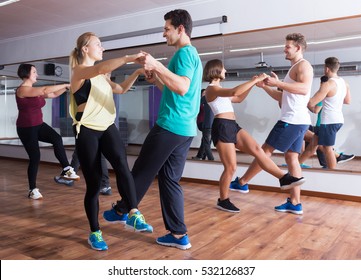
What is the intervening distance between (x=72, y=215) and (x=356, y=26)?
3649 mm

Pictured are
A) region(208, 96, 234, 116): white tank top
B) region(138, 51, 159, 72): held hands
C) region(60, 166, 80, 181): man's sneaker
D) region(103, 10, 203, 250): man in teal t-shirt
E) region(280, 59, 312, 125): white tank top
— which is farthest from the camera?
region(60, 166, 80, 181): man's sneaker

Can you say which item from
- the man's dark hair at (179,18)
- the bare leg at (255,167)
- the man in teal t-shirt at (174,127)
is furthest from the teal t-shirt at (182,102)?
the bare leg at (255,167)

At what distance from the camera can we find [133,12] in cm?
554

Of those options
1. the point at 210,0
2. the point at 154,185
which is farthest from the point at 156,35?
the point at 154,185

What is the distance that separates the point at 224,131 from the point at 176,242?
1230 mm

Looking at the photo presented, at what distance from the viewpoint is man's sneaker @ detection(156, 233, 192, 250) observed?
228cm

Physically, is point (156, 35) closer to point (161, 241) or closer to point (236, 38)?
point (236, 38)

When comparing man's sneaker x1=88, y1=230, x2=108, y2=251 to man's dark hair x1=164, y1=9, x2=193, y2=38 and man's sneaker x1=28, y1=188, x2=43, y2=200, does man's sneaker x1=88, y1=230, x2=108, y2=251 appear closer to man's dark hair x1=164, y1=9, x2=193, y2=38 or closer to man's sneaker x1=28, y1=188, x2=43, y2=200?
man's dark hair x1=164, y1=9, x2=193, y2=38

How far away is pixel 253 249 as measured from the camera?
2.31 meters

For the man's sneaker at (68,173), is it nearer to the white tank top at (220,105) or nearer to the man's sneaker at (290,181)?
the white tank top at (220,105)

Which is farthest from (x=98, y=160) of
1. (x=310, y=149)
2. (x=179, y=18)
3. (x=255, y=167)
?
(x=310, y=149)

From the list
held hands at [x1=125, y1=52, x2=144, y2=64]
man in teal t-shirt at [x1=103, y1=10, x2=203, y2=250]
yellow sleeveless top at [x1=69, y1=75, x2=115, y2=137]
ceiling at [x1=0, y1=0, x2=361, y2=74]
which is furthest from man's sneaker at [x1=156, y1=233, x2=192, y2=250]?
ceiling at [x1=0, y1=0, x2=361, y2=74]

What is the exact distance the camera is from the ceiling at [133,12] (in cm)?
404

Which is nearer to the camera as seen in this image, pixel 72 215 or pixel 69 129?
pixel 72 215
